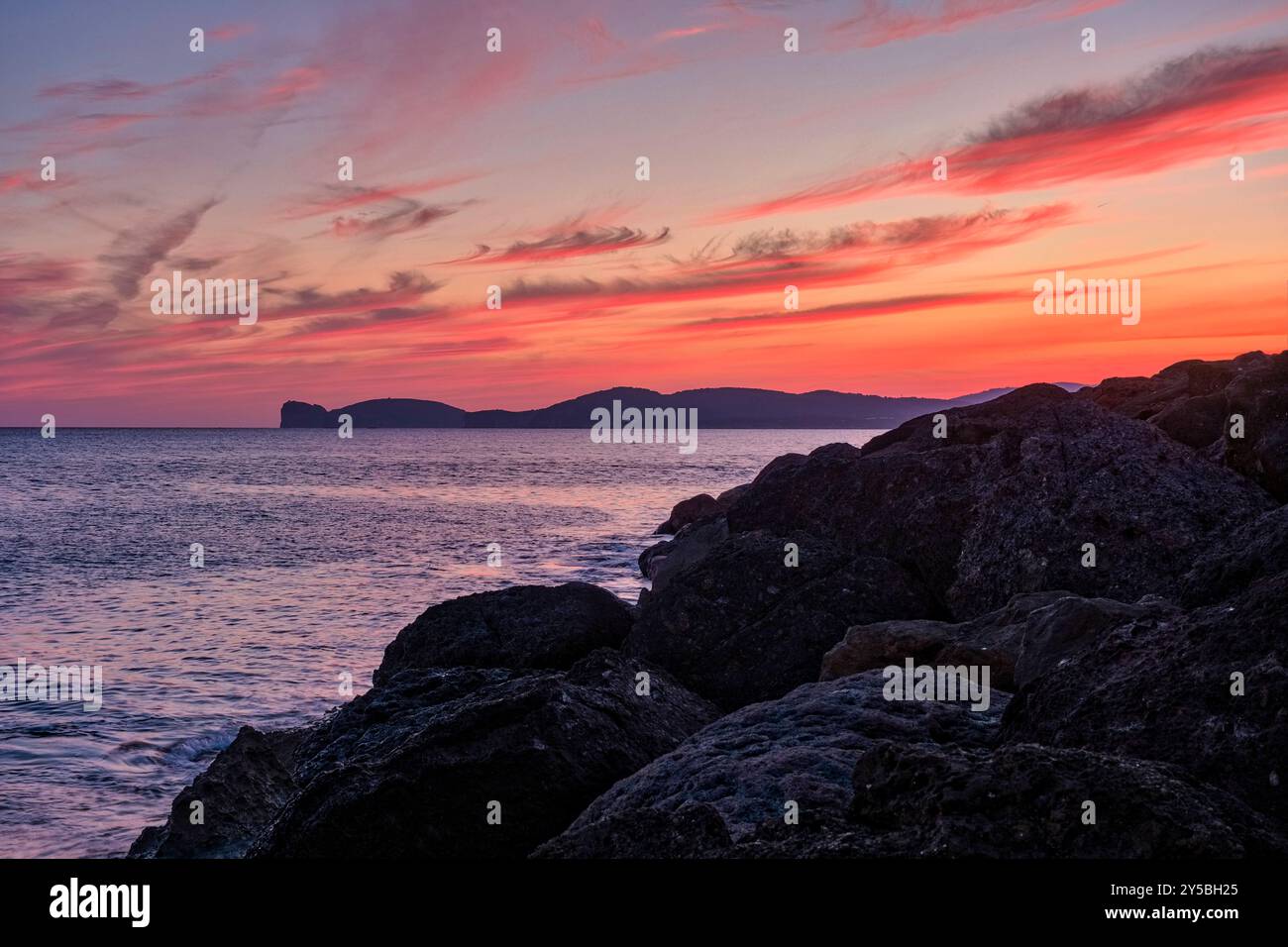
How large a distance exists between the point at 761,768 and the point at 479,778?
7.15 ft

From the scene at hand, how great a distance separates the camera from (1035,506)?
13.4 metres

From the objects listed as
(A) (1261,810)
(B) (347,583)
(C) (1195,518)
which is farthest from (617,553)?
(A) (1261,810)

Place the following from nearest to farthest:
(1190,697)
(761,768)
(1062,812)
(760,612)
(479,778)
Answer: (1062,812) → (1190,697) → (761,768) → (479,778) → (760,612)

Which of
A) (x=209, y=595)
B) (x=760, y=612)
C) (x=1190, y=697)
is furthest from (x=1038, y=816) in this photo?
(x=209, y=595)

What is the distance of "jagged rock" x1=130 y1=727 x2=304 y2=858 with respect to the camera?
11.7 meters

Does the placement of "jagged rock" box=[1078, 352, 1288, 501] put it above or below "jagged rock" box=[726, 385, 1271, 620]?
above

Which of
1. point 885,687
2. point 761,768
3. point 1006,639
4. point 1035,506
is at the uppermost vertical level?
point 1035,506

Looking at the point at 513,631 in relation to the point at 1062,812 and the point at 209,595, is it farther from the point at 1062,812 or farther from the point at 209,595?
the point at 209,595

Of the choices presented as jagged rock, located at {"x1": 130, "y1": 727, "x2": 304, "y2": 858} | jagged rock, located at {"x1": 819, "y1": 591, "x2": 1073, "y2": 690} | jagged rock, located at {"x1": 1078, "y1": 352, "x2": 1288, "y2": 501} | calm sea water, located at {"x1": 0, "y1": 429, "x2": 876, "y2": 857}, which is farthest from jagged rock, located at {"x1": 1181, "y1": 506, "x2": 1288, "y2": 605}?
calm sea water, located at {"x1": 0, "y1": 429, "x2": 876, "y2": 857}

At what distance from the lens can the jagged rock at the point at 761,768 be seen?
5152 millimetres

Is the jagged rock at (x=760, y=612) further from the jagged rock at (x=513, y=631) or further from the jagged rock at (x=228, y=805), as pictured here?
the jagged rock at (x=228, y=805)

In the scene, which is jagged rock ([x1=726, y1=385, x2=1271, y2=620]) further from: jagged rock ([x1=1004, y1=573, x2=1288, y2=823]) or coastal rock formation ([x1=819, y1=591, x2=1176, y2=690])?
jagged rock ([x1=1004, y1=573, x2=1288, y2=823])

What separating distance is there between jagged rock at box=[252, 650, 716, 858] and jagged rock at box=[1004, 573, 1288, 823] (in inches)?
129
